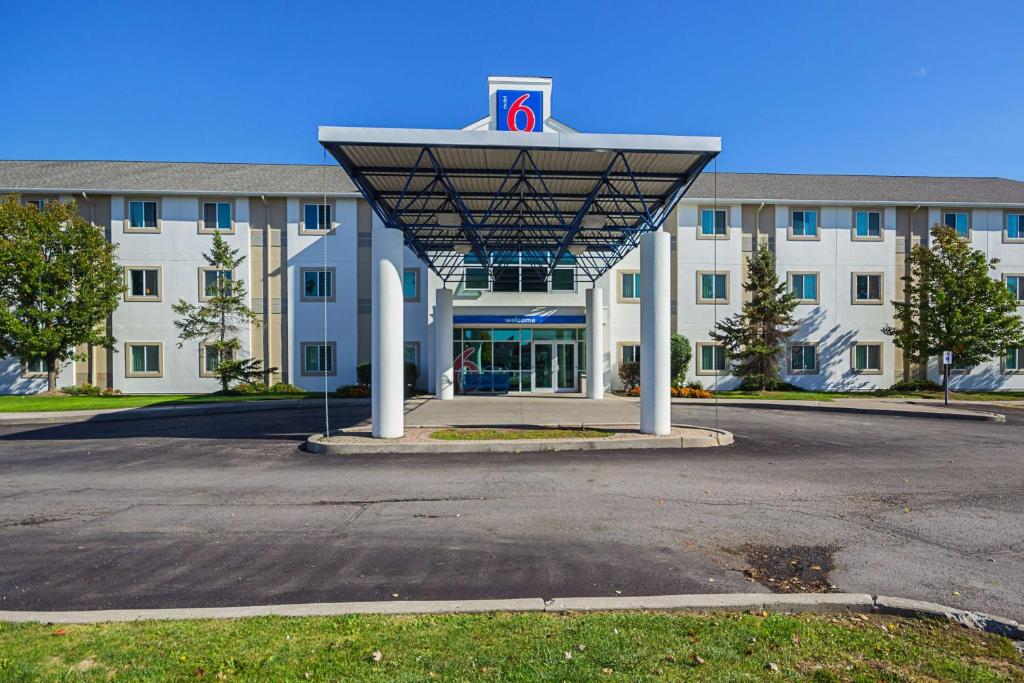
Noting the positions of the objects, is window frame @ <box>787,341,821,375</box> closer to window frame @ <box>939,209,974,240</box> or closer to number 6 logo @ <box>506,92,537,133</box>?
window frame @ <box>939,209,974,240</box>

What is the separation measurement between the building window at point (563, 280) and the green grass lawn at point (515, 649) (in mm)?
24180

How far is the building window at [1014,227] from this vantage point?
99.3 feet

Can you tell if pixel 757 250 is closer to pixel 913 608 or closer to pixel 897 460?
pixel 897 460

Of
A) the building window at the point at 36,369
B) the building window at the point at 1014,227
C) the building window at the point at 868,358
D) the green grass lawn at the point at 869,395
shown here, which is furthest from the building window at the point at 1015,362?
the building window at the point at 36,369

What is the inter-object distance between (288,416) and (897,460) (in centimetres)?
1683

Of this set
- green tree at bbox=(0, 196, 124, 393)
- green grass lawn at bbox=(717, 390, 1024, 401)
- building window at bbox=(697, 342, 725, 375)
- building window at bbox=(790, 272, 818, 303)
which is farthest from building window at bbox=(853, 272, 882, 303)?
green tree at bbox=(0, 196, 124, 393)

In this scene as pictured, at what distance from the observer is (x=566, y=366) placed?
92.9 feet

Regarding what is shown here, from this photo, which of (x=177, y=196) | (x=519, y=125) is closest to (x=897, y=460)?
(x=519, y=125)

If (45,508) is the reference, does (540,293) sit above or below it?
above

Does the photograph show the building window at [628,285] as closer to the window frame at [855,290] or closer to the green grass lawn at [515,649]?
the window frame at [855,290]

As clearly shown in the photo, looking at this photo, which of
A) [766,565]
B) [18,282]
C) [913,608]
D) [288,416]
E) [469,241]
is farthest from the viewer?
[18,282]

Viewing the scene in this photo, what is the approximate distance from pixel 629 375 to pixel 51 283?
26688mm

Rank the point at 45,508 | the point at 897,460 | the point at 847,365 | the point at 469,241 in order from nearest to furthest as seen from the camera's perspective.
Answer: the point at 45,508, the point at 897,460, the point at 469,241, the point at 847,365

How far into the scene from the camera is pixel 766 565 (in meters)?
5.52
